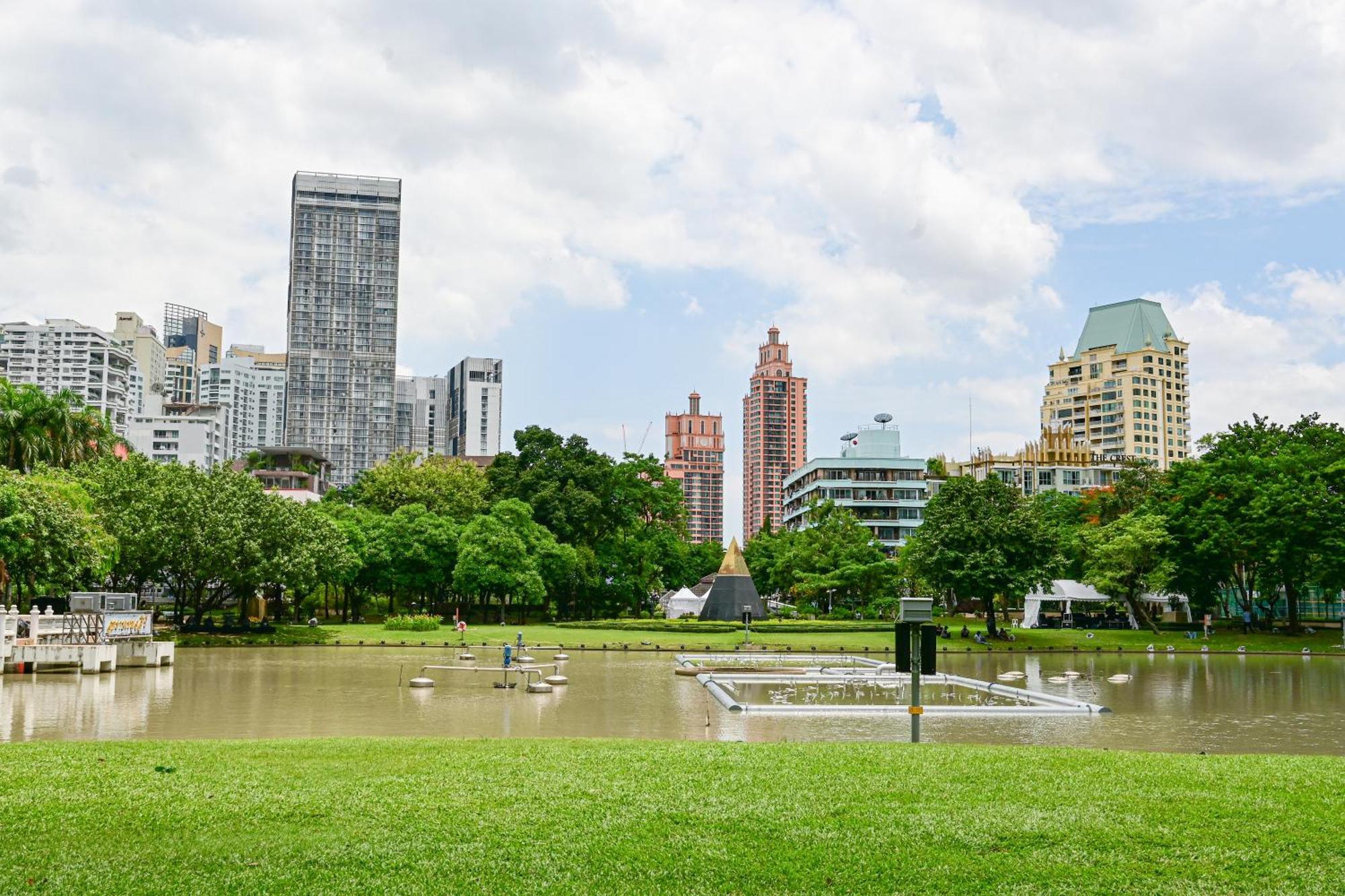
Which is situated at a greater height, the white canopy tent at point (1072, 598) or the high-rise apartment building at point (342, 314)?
the high-rise apartment building at point (342, 314)

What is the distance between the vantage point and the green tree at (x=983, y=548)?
55.1 m

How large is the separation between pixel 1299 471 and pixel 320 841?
62.2 meters

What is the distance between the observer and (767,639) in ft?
188

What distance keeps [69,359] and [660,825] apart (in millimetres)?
190567

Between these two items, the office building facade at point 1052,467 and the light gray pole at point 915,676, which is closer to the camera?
the light gray pole at point 915,676

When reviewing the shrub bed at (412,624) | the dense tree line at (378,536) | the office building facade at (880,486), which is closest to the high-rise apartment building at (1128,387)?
the office building facade at (880,486)

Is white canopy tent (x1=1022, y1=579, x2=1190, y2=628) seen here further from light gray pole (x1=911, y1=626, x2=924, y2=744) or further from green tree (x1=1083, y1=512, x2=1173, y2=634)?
light gray pole (x1=911, y1=626, x2=924, y2=744)

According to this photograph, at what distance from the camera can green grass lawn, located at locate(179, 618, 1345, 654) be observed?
52062 mm

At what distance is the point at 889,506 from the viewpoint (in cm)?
11838

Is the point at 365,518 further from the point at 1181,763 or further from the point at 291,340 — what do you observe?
the point at 291,340

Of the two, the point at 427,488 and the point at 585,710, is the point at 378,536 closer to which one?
the point at 427,488

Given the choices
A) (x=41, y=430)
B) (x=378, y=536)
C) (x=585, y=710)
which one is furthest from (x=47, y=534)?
(x=378, y=536)

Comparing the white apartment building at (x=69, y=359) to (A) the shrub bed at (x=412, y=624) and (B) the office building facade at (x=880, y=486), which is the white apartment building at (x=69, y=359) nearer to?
(B) the office building facade at (x=880, y=486)

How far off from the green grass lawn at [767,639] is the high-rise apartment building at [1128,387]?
106981mm
